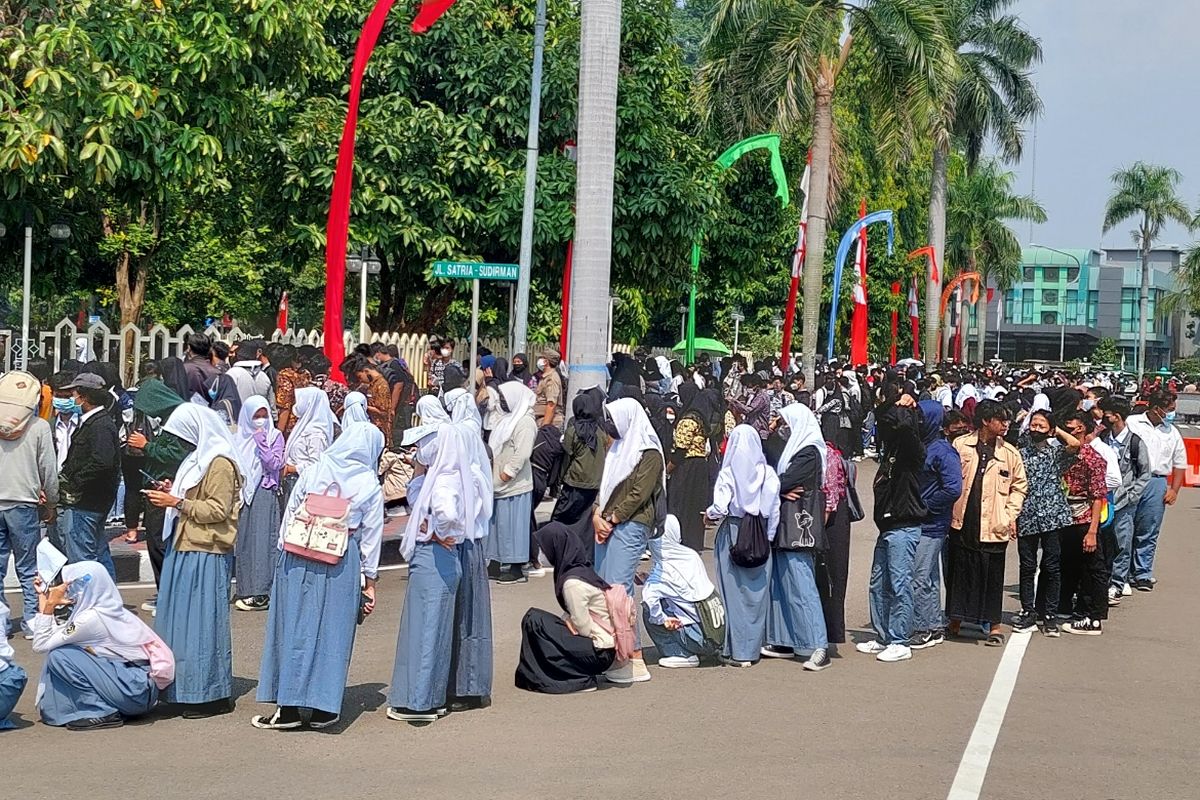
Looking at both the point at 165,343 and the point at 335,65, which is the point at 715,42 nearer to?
the point at 335,65

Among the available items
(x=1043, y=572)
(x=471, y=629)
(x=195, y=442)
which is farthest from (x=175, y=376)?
(x=1043, y=572)

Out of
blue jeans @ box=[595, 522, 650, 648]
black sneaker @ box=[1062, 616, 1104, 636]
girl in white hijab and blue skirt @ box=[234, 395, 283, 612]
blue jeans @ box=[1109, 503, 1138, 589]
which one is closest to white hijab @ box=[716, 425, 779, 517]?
blue jeans @ box=[595, 522, 650, 648]

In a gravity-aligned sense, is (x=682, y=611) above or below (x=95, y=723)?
above

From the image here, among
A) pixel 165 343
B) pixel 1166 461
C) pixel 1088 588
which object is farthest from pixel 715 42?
pixel 1088 588

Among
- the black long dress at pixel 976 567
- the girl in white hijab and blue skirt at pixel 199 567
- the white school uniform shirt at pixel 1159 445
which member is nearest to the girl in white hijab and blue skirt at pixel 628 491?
the black long dress at pixel 976 567

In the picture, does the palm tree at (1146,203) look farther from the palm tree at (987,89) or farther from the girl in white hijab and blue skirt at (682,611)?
the girl in white hijab and blue skirt at (682,611)

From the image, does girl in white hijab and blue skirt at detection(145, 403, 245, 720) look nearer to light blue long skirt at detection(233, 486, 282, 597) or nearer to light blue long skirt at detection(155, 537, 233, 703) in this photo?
light blue long skirt at detection(155, 537, 233, 703)

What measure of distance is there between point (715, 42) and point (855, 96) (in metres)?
19.5

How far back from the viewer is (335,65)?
945 inches

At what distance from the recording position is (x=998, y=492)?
1043cm

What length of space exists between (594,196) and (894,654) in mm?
7023

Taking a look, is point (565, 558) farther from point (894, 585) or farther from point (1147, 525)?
point (1147, 525)

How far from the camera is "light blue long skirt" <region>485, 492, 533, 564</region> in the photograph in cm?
1273

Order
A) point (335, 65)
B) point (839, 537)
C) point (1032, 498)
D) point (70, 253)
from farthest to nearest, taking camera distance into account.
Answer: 1. point (335, 65)
2. point (70, 253)
3. point (1032, 498)
4. point (839, 537)
